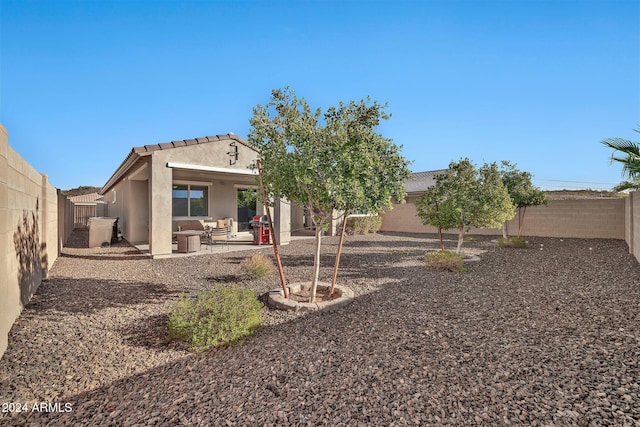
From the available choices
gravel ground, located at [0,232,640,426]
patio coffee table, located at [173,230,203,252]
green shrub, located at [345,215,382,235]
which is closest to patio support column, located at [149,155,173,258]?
patio coffee table, located at [173,230,203,252]

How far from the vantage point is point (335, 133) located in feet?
15.0

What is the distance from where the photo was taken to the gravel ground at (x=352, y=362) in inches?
93.4

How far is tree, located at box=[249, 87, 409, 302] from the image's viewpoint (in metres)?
4.49

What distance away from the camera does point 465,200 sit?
9055 mm

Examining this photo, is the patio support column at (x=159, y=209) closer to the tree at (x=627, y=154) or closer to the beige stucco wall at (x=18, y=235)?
the beige stucco wall at (x=18, y=235)

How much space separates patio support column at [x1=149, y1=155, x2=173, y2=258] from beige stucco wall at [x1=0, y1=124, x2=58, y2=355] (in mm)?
2636

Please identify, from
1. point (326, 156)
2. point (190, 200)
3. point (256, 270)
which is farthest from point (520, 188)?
point (190, 200)

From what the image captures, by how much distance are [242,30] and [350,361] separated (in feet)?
29.3

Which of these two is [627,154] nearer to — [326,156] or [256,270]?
[326,156]

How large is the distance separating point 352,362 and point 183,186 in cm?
1258

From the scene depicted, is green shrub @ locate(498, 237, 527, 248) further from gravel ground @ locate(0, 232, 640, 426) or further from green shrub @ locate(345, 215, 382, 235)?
gravel ground @ locate(0, 232, 640, 426)

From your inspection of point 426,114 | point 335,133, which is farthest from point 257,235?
point 335,133

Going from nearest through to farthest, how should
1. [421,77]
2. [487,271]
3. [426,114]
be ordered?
1. [487,271]
2. [421,77]
3. [426,114]

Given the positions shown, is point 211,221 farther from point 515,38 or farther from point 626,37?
point 626,37
